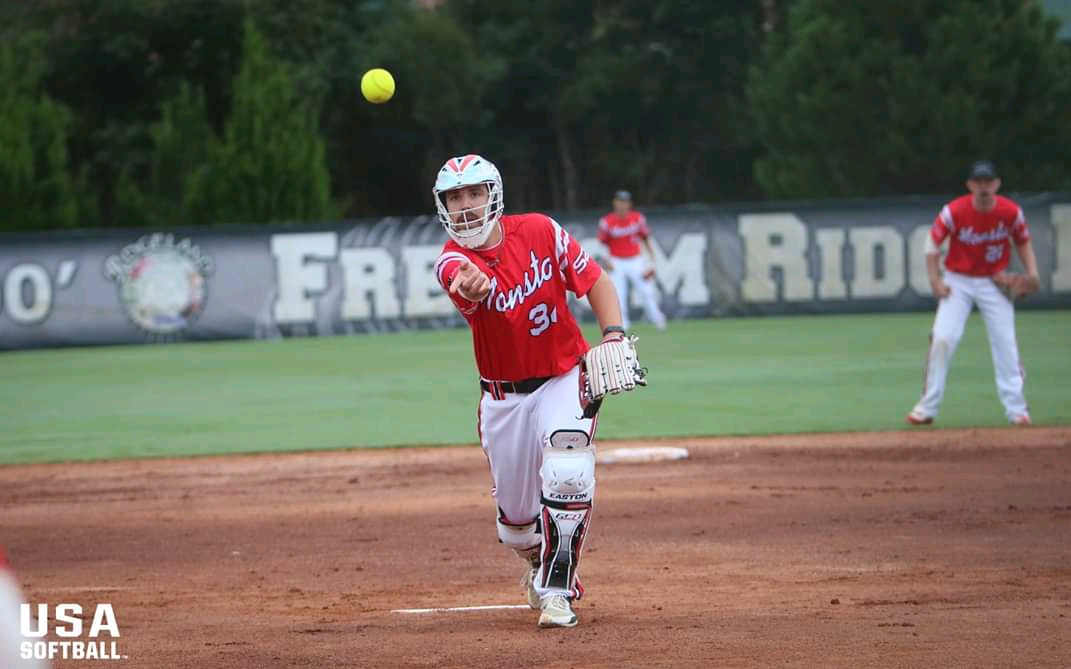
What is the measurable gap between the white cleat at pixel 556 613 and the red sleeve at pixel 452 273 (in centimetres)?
139

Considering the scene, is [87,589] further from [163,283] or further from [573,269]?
[163,283]

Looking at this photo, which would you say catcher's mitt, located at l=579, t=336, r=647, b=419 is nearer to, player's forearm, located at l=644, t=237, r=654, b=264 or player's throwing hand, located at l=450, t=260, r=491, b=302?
player's throwing hand, located at l=450, t=260, r=491, b=302

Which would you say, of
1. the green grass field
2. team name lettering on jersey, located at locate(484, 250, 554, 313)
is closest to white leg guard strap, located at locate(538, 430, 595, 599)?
team name lettering on jersey, located at locate(484, 250, 554, 313)

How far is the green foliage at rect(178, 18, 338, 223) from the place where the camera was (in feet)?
115

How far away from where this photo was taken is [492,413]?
7.67 meters

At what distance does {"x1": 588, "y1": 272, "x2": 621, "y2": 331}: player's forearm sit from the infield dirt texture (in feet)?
4.64

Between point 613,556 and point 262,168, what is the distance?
1063 inches

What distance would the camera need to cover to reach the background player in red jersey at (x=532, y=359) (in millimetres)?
7418

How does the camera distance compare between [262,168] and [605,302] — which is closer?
[605,302]

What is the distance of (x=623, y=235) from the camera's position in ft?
86.8

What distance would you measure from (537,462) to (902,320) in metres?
20.8

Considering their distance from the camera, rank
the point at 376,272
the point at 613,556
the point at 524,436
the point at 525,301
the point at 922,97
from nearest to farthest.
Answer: the point at 525,301, the point at 524,436, the point at 613,556, the point at 376,272, the point at 922,97

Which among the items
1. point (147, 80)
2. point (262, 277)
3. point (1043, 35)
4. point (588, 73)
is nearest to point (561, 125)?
point (588, 73)

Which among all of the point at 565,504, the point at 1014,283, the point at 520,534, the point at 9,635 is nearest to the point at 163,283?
the point at 1014,283
